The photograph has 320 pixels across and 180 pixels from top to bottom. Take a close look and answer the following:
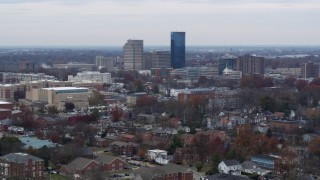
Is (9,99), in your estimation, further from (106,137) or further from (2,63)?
(2,63)

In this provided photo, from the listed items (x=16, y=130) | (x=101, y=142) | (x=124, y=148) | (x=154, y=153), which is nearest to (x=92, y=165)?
(x=154, y=153)

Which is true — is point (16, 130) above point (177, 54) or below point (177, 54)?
below

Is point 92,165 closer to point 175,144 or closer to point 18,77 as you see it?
point 175,144

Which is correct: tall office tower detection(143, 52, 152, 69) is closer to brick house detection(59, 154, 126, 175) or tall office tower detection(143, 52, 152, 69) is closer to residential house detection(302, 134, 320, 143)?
residential house detection(302, 134, 320, 143)

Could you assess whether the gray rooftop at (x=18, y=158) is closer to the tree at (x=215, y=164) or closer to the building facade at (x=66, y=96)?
the tree at (x=215, y=164)

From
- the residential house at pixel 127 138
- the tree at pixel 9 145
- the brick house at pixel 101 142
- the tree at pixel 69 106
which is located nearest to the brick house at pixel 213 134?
the residential house at pixel 127 138

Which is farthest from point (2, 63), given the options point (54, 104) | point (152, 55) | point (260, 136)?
point (260, 136)
